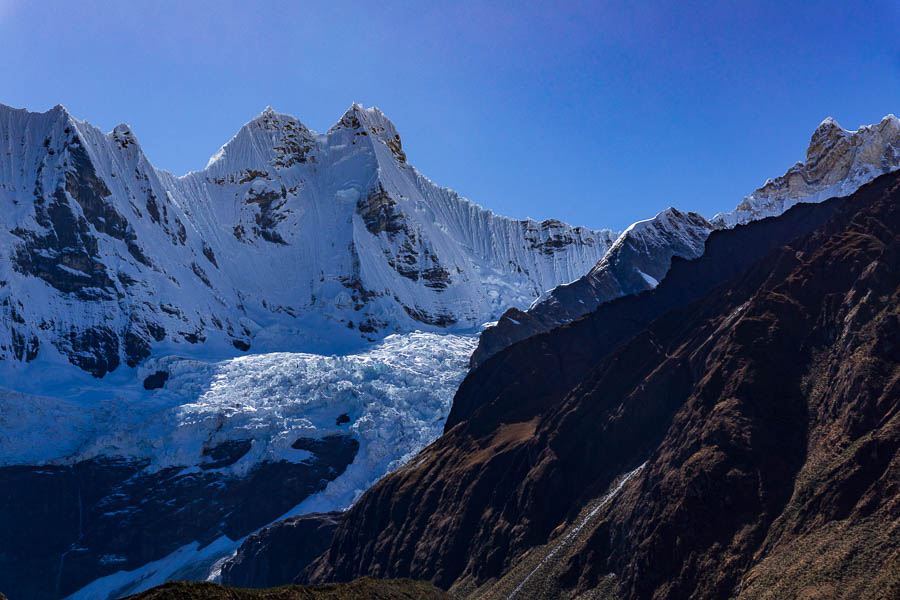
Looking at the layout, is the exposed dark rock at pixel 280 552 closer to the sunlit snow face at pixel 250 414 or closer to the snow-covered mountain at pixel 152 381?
the snow-covered mountain at pixel 152 381

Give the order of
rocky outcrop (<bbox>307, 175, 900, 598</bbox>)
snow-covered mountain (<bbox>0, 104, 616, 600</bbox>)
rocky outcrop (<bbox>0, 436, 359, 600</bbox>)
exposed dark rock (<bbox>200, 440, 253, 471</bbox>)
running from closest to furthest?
rocky outcrop (<bbox>307, 175, 900, 598</bbox>), rocky outcrop (<bbox>0, 436, 359, 600</bbox>), snow-covered mountain (<bbox>0, 104, 616, 600</bbox>), exposed dark rock (<bbox>200, 440, 253, 471</bbox>)

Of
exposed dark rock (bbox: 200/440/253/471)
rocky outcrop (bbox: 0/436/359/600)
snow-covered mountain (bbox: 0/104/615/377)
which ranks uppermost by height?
snow-covered mountain (bbox: 0/104/615/377)

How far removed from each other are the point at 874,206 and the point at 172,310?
12936 cm

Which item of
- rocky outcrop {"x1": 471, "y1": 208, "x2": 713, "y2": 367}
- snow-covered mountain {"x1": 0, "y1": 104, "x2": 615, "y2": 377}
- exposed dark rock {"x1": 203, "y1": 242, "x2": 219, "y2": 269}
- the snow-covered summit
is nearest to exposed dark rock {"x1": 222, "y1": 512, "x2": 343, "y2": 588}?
rocky outcrop {"x1": 471, "y1": 208, "x2": 713, "y2": 367}

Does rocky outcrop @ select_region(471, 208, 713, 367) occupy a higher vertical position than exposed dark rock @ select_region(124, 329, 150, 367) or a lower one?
lower

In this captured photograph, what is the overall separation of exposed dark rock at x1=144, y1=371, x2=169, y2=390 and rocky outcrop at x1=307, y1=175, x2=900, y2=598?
6073 centimetres

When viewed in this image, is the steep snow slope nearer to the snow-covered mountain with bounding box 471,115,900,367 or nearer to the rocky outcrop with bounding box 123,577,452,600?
the snow-covered mountain with bounding box 471,115,900,367

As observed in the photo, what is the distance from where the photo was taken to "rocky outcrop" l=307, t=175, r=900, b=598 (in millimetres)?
51562

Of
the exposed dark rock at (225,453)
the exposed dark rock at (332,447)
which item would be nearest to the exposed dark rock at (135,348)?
the exposed dark rock at (225,453)

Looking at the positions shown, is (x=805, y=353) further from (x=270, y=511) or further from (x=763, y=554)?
(x=270, y=511)

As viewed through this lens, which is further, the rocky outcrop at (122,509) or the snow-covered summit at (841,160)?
the snow-covered summit at (841,160)

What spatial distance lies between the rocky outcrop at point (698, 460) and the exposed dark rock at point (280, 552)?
22.0 feet

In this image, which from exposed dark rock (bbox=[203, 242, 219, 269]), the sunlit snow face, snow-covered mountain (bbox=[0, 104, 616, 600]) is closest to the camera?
snow-covered mountain (bbox=[0, 104, 616, 600])

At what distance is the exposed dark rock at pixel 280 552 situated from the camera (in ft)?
335
